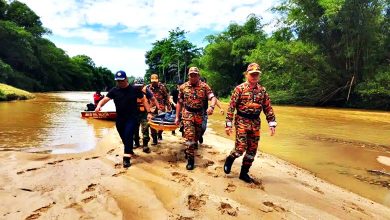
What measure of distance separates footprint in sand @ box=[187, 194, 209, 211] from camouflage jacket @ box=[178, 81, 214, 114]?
2.07 metres

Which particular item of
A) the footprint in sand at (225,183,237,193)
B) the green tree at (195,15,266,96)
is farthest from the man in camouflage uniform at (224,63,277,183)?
the green tree at (195,15,266,96)

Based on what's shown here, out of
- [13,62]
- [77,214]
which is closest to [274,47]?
[77,214]

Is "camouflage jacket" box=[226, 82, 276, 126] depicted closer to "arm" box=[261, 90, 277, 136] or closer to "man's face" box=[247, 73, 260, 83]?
"arm" box=[261, 90, 277, 136]

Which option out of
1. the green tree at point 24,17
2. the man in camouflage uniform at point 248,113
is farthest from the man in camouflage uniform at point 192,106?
the green tree at point 24,17

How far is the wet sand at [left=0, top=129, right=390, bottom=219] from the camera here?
439 centimetres

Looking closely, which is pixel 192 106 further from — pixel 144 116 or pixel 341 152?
pixel 341 152

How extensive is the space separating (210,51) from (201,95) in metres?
39.9

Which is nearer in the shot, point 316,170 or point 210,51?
point 316,170

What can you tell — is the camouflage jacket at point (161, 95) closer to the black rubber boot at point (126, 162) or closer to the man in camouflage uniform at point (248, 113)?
the black rubber boot at point (126, 162)

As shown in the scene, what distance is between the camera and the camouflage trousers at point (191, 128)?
6.51 metres

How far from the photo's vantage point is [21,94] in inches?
1165

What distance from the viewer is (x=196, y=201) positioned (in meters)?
4.76

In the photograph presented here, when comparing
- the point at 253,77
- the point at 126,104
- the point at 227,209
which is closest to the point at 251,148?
the point at 253,77

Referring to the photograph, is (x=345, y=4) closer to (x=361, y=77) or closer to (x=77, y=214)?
(x=361, y=77)
